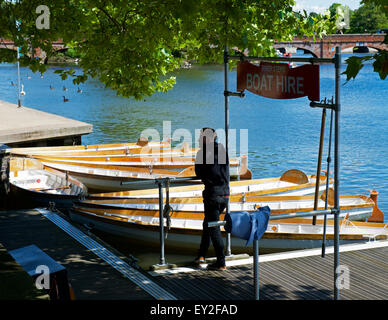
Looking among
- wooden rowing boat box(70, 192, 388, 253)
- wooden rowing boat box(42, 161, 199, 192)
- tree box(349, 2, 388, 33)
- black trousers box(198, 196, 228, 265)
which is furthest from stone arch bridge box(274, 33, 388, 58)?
black trousers box(198, 196, 228, 265)

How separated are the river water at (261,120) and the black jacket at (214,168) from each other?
6066 mm

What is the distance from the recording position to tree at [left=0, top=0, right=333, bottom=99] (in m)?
9.04

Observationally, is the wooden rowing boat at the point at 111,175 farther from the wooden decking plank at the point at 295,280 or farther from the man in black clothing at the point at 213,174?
the man in black clothing at the point at 213,174

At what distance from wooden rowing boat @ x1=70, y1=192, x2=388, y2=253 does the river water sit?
2.73 feet

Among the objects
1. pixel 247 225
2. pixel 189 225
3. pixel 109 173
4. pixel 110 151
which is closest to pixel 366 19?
pixel 110 151

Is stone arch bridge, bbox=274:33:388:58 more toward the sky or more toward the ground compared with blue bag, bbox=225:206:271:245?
more toward the sky

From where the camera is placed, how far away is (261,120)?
43281 millimetres

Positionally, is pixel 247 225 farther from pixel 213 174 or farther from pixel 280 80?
pixel 213 174

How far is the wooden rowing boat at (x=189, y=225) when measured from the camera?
1322cm

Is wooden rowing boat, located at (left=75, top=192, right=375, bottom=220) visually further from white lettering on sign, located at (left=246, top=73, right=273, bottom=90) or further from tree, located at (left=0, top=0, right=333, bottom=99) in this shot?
white lettering on sign, located at (left=246, top=73, right=273, bottom=90)

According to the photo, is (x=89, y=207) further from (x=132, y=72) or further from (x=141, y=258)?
(x=132, y=72)

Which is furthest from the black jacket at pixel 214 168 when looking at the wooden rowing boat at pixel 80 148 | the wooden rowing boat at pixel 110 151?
the wooden rowing boat at pixel 80 148

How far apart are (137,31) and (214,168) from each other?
10.7ft
